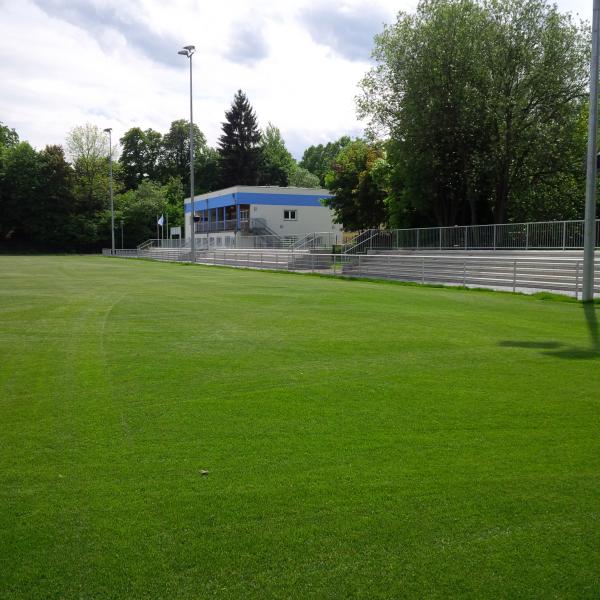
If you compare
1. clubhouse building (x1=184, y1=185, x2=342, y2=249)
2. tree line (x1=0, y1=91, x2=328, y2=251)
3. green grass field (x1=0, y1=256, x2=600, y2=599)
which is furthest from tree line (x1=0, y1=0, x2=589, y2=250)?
tree line (x1=0, y1=91, x2=328, y2=251)

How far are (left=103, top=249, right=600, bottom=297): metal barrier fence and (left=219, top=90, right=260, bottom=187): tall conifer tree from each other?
5884cm

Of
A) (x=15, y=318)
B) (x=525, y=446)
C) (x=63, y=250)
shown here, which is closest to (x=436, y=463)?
(x=525, y=446)

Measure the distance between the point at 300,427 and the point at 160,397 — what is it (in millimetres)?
1726

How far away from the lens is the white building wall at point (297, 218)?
70688 millimetres

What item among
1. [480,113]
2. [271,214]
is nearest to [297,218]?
[271,214]

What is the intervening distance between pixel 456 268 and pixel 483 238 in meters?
3.42

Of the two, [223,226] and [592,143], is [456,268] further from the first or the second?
[223,226]

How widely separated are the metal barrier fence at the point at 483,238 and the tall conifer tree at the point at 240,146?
6511 centimetres

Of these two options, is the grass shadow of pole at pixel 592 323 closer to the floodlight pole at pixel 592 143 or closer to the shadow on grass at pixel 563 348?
the shadow on grass at pixel 563 348

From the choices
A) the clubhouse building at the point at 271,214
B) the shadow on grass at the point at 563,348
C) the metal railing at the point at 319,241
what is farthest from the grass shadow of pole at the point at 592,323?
the clubhouse building at the point at 271,214

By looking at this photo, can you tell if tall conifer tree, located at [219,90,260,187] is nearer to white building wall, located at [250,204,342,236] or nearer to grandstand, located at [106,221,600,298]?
white building wall, located at [250,204,342,236]

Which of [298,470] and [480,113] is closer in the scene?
[298,470]

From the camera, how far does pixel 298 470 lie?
174 inches

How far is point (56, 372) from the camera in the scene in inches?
297
